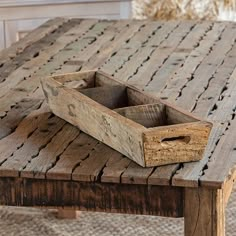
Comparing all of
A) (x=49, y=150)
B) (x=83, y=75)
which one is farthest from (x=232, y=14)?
(x=49, y=150)

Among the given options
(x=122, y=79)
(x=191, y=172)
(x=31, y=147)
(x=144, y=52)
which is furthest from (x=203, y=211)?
(x=144, y=52)

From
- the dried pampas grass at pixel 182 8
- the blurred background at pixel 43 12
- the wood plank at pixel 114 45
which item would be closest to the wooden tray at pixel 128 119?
the wood plank at pixel 114 45

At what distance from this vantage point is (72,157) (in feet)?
5.46

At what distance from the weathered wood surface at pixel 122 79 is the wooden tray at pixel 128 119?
0.02 m

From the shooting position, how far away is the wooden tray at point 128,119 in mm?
1591

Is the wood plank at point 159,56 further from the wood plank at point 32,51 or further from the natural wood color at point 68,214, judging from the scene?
the natural wood color at point 68,214

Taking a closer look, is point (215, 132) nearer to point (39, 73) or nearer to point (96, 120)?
point (96, 120)

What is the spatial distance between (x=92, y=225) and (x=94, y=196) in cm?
112

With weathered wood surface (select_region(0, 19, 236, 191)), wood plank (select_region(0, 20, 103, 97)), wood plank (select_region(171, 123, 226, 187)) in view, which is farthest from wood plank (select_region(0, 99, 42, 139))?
wood plank (select_region(171, 123, 226, 187))

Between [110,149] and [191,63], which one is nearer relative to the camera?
[110,149]

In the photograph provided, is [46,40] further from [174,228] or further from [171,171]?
[171,171]

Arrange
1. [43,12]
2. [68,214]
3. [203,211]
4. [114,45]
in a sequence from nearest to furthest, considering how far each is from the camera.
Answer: [203,211] < [114,45] < [68,214] < [43,12]

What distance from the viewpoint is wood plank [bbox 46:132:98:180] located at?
1586mm

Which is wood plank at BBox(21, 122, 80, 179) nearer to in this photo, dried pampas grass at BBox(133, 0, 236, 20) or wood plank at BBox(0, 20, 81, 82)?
wood plank at BBox(0, 20, 81, 82)
